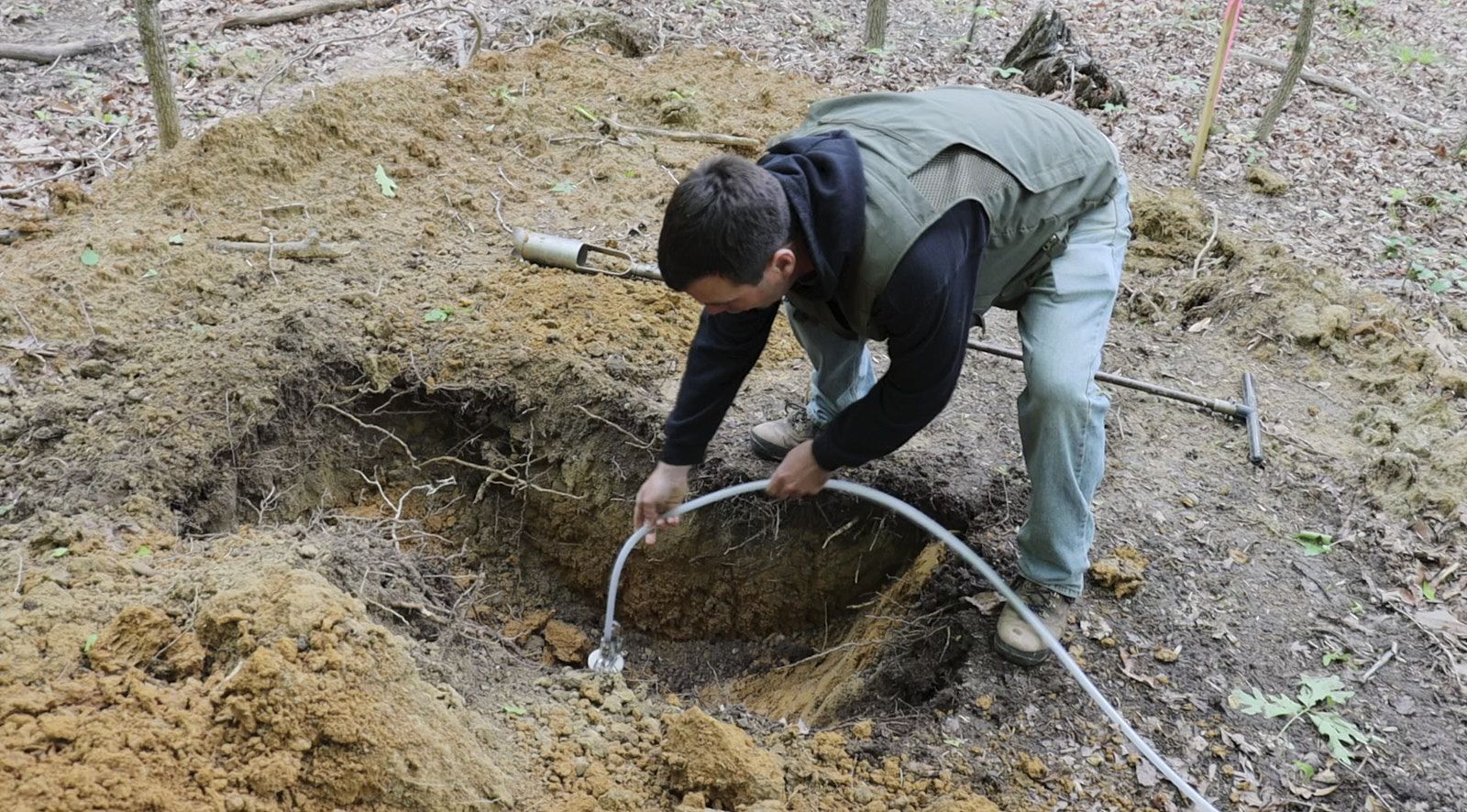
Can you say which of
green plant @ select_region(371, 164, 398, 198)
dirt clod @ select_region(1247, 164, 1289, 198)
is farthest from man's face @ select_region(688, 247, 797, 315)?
dirt clod @ select_region(1247, 164, 1289, 198)

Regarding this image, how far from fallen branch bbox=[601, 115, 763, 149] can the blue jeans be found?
3.10 m

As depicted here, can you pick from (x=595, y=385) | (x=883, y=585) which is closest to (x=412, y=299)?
(x=595, y=385)

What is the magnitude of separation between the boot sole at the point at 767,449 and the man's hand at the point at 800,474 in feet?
2.83

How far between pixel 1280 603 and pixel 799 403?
6.11ft

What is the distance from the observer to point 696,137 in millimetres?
5734

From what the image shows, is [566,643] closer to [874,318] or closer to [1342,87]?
[874,318]

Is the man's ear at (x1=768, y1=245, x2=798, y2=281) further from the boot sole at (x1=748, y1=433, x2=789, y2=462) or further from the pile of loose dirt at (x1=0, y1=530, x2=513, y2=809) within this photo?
the boot sole at (x1=748, y1=433, x2=789, y2=462)

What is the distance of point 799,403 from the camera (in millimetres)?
3863

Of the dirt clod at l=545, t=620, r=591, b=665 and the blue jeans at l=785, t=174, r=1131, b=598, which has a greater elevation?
the blue jeans at l=785, t=174, r=1131, b=598

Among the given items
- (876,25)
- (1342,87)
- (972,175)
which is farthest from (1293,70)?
(972,175)

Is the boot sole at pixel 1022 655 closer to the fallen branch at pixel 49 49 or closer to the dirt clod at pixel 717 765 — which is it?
the dirt clod at pixel 717 765

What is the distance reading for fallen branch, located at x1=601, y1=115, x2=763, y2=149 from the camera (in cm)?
569

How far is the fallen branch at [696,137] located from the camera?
5.69 metres

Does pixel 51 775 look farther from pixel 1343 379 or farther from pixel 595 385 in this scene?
pixel 1343 379
